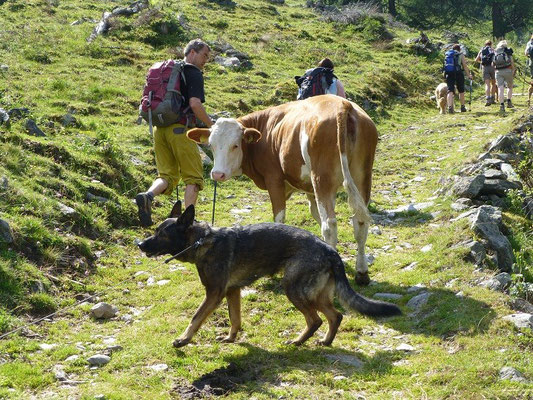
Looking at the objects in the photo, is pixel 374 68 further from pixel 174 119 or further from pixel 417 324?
pixel 417 324

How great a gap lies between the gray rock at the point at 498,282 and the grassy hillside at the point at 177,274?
0.13 m

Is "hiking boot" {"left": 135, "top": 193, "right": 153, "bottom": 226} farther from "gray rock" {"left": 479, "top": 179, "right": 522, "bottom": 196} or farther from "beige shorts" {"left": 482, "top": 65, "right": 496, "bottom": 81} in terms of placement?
"beige shorts" {"left": 482, "top": 65, "right": 496, "bottom": 81}

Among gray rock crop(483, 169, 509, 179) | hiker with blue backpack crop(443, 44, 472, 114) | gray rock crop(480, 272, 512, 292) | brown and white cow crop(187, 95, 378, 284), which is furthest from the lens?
hiker with blue backpack crop(443, 44, 472, 114)

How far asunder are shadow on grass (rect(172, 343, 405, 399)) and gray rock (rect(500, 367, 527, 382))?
100 cm

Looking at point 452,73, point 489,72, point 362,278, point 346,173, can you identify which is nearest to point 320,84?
point 346,173

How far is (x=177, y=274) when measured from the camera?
27.5ft

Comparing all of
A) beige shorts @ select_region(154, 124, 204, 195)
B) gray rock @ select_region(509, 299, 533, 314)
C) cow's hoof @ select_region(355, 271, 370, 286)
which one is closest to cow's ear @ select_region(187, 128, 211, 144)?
beige shorts @ select_region(154, 124, 204, 195)

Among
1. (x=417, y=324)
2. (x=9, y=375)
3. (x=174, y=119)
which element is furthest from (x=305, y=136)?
(x=9, y=375)

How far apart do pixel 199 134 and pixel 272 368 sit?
13.0 ft

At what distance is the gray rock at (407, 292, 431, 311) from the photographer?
692 centimetres

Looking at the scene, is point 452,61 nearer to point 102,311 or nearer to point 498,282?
point 498,282

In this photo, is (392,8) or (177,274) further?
(392,8)

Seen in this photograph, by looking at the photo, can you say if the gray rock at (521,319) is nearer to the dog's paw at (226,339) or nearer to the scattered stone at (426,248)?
the scattered stone at (426,248)

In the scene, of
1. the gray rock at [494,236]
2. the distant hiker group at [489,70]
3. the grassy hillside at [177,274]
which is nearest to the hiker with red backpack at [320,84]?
the grassy hillside at [177,274]
